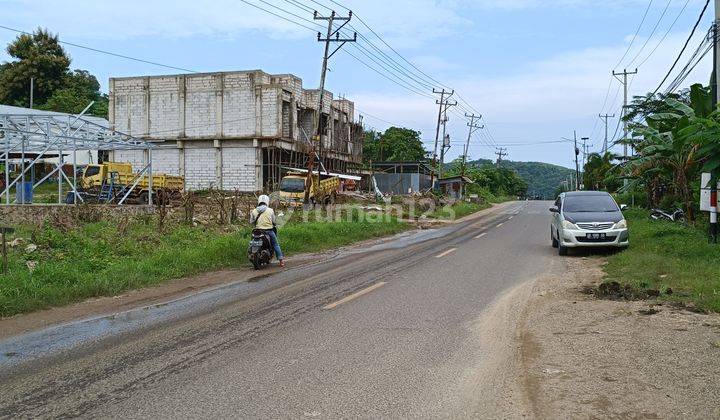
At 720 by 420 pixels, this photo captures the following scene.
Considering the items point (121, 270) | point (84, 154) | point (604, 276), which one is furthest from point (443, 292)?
point (84, 154)

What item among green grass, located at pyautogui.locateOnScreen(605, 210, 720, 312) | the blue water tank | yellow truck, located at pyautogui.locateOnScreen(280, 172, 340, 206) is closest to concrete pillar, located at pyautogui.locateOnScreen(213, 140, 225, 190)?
yellow truck, located at pyautogui.locateOnScreen(280, 172, 340, 206)

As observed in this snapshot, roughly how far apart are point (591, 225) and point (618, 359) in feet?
33.6

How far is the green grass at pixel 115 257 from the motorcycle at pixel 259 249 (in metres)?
0.90

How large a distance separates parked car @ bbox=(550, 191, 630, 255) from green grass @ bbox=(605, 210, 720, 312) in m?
0.55

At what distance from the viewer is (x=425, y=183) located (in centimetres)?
6594

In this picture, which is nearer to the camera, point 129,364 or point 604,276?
point 129,364

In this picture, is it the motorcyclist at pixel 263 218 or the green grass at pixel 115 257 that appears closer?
the green grass at pixel 115 257

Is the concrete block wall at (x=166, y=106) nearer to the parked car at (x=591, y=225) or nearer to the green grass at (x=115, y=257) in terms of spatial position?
the green grass at (x=115, y=257)

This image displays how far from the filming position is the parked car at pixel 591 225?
1548 centimetres

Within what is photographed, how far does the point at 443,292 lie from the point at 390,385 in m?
5.11

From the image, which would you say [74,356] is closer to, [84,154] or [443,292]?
[443,292]

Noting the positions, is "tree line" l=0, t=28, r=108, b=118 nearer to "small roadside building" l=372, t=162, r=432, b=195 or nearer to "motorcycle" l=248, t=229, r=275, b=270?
"small roadside building" l=372, t=162, r=432, b=195

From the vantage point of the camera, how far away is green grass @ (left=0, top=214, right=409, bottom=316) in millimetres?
9688

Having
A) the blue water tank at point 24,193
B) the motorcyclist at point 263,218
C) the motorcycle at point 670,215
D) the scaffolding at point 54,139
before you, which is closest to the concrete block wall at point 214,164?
the scaffolding at point 54,139
